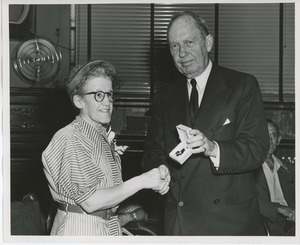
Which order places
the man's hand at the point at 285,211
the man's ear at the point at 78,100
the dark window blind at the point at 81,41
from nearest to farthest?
1. the man's ear at the point at 78,100
2. the man's hand at the point at 285,211
3. the dark window blind at the point at 81,41

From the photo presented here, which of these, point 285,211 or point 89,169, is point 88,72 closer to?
point 89,169

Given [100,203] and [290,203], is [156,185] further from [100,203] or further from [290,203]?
[290,203]

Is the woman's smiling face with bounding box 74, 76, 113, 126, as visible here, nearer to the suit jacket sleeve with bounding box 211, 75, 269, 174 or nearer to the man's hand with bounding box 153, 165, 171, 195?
the man's hand with bounding box 153, 165, 171, 195

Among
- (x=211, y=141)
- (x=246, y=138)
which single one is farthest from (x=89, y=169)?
(x=246, y=138)

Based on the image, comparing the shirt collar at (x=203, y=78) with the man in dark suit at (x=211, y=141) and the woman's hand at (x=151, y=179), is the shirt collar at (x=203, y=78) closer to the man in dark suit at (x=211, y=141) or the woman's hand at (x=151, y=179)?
the man in dark suit at (x=211, y=141)

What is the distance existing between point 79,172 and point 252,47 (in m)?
2.11

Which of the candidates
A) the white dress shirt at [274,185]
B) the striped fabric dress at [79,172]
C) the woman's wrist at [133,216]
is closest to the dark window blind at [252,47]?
the white dress shirt at [274,185]

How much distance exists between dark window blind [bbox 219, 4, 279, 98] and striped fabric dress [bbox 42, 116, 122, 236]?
185 cm

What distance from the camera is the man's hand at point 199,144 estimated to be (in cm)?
142

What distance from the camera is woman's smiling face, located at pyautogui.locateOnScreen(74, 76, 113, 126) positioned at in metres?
1.46

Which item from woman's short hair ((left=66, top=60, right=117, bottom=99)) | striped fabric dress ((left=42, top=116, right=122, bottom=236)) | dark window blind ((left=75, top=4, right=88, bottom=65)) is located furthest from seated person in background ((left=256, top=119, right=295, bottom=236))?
dark window blind ((left=75, top=4, right=88, bottom=65))

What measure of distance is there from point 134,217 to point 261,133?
0.56 meters

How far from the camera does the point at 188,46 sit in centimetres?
163

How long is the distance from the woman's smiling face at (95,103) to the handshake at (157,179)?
22 cm
